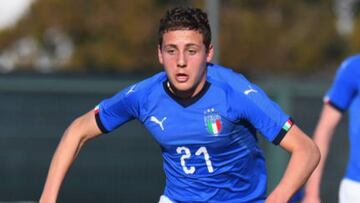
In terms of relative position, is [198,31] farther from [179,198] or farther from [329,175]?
[329,175]

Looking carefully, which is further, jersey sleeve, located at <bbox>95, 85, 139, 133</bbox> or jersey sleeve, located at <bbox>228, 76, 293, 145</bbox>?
jersey sleeve, located at <bbox>95, 85, 139, 133</bbox>

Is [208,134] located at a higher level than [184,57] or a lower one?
lower

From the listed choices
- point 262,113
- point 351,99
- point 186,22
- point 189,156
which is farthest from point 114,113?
point 351,99

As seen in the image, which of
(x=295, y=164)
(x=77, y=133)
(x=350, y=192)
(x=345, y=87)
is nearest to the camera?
(x=295, y=164)

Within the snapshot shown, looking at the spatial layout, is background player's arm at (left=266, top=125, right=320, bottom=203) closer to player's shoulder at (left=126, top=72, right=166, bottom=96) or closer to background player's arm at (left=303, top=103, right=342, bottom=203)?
player's shoulder at (left=126, top=72, right=166, bottom=96)

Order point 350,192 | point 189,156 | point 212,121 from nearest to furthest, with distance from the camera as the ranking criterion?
point 212,121 → point 189,156 → point 350,192

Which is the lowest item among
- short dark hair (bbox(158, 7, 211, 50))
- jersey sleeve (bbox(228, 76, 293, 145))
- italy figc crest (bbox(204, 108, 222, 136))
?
italy figc crest (bbox(204, 108, 222, 136))

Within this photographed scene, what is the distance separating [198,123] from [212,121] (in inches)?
3.1

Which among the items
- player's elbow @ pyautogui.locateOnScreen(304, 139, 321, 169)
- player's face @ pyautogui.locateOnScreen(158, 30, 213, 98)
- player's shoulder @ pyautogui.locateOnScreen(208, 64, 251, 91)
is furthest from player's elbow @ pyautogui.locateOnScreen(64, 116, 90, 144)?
player's elbow @ pyautogui.locateOnScreen(304, 139, 321, 169)

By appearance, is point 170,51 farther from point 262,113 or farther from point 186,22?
point 262,113

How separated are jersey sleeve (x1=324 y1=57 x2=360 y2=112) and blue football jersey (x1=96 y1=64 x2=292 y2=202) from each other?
1.22 metres

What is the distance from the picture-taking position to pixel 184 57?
5.82m

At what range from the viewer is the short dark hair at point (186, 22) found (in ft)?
19.4

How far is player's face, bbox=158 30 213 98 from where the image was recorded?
5.84 m
